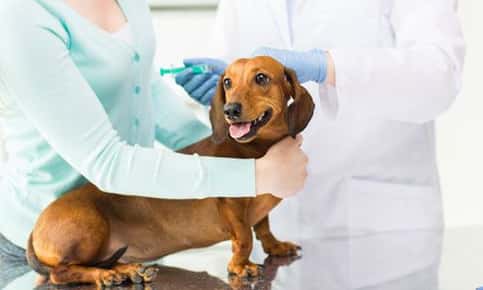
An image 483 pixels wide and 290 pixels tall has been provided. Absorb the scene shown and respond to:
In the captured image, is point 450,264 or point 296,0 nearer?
point 450,264

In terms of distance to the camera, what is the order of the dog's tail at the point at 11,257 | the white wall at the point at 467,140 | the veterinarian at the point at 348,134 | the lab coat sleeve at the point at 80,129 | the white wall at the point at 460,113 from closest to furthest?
1. the lab coat sleeve at the point at 80,129
2. the dog's tail at the point at 11,257
3. the veterinarian at the point at 348,134
4. the white wall at the point at 460,113
5. the white wall at the point at 467,140

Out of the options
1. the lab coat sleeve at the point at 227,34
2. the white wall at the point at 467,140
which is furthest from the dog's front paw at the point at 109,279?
the white wall at the point at 467,140

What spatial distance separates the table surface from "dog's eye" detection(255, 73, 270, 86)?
0.94ft

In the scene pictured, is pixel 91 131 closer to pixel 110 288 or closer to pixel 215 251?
pixel 110 288

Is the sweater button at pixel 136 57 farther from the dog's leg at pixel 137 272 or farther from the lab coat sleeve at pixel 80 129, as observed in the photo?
the dog's leg at pixel 137 272

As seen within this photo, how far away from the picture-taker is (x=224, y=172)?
1017 mm

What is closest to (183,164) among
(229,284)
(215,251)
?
(229,284)

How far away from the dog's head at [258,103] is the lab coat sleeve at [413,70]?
15cm

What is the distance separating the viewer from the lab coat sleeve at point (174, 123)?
4.40 ft

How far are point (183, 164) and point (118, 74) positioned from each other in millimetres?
189

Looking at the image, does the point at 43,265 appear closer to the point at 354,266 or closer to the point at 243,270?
the point at 243,270

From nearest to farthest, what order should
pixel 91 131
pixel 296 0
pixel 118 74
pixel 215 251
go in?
1. pixel 91 131
2. pixel 118 74
3. pixel 215 251
4. pixel 296 0

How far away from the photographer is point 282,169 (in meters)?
1.04

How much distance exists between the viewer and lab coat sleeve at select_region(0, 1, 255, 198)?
947 mm
